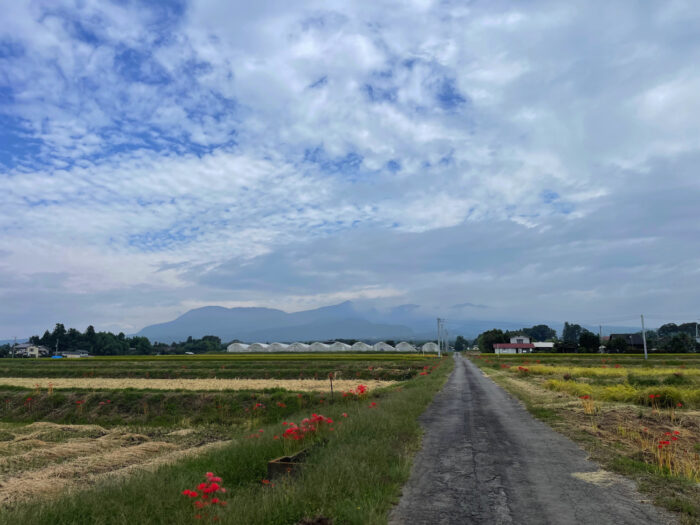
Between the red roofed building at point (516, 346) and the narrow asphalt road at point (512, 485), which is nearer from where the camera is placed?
the narrow asphalt road at point (512, 485)

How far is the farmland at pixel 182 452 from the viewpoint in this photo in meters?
7.42

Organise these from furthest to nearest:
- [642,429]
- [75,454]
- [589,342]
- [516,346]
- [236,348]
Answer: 1. [516,346]
2. [236,348]
3. [589,342]
4. [75,454]
5. [642,429]

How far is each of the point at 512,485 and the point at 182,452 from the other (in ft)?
42.3

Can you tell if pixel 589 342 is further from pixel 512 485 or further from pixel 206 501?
pixel 206 501

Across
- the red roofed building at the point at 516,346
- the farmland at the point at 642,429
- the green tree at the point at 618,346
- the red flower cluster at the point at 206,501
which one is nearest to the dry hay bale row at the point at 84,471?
the red flower cluster at the point at 206,501

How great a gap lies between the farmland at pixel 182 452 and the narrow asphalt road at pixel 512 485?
64cm

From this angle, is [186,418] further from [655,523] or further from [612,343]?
[612,343]

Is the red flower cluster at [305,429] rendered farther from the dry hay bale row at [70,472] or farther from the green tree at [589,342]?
the green tree at [589,342]

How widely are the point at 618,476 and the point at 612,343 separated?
124386 mm

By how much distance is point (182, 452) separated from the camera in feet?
55.5

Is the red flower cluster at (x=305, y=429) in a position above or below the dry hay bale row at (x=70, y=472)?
→ above

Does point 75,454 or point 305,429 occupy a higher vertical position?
point 305,429

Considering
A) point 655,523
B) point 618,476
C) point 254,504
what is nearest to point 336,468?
point 254,504

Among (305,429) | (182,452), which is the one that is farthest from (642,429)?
(182,452)
